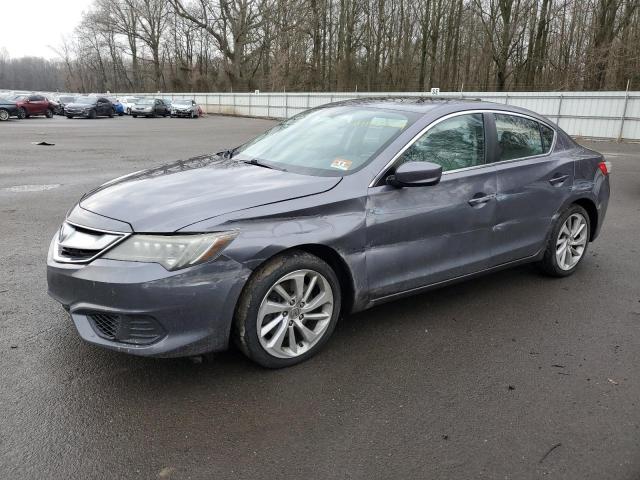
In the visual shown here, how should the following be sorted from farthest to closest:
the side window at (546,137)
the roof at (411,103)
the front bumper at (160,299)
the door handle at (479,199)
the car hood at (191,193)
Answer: the side window at (546,137), the roof at (411,103), the door handle at (479,199), the car hood at (191,193), the front bumper at (160,299)

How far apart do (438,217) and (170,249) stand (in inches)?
74.3

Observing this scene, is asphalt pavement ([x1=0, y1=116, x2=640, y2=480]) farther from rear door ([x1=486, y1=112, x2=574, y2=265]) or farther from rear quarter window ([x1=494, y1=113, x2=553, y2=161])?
rear quarter window ([x1=494, y1=113, x2=553, y2=161])

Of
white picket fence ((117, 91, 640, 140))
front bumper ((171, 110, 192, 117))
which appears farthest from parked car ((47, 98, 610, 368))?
front bumper ((171, 110, 192, 117))

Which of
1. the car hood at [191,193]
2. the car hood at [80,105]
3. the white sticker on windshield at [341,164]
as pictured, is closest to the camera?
the car hood at [191,193]

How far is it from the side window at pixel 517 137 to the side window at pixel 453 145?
0.23m

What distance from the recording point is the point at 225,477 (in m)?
2.37

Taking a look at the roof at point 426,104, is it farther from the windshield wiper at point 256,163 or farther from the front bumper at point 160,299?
the front bumper at point 160,299

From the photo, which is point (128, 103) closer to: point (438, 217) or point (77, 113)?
point (77, 113)

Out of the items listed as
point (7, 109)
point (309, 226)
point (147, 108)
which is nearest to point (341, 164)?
point (309, 226)

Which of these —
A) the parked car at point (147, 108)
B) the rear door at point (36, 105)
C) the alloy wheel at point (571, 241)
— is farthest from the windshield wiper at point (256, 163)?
the parked car at point (147, 108)

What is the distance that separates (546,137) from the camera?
15.9ft

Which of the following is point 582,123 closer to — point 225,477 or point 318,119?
point 318,119

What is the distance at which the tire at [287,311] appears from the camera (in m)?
3.05

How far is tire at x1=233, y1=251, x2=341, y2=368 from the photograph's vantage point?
3.05m
